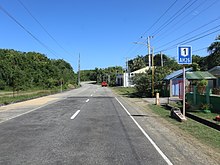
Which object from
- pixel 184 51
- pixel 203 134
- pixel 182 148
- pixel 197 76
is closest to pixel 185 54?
pixel 184 51

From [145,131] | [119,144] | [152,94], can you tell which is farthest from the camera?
[152,94]

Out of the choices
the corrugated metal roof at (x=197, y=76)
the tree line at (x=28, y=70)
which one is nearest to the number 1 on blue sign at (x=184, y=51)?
the corrugated metal roof at (x=197, y=76)

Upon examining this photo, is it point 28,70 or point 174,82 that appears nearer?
point 174,82

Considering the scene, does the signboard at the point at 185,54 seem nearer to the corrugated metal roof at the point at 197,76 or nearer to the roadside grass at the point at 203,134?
the roadside grass at the point at 203,134

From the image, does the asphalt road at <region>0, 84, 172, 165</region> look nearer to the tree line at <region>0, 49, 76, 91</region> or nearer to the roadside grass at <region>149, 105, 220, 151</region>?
the roadside grass at <region>149, 105, 220, 151</region>

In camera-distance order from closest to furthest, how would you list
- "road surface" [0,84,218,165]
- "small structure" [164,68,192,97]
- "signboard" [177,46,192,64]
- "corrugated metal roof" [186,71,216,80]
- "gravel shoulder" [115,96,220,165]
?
"road surface" [0,84,218,165], "gravel shoulder" [115,96,220,165], "signboard" [177,46,192,64], "corrugated metal roof" [186,71,216,80], "small structure" [164,68,192,97]

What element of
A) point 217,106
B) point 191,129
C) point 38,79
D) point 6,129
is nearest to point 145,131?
A: point 191,129

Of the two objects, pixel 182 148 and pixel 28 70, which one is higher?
pixel 28 70

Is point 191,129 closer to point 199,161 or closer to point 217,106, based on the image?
point 199,161

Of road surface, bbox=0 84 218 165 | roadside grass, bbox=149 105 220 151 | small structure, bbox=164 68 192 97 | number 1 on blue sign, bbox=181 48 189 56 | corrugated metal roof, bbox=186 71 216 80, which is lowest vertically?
roadside grass, bbox=149 105 220 151

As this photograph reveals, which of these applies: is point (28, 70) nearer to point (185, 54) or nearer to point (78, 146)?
point (185, 54)

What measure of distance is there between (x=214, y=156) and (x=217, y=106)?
436 inches

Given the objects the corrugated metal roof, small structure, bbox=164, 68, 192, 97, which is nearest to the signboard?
the corrugated metal roof

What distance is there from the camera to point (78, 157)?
701 centimetres
